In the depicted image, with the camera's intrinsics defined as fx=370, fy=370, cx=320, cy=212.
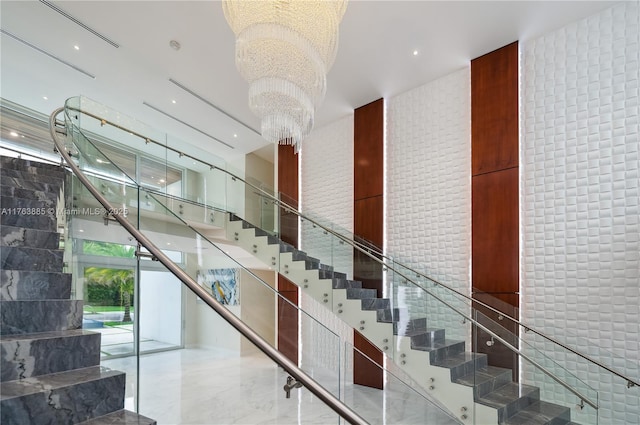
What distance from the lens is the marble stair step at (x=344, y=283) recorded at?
18.1ft

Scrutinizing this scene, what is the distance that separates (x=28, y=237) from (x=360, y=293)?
388cm

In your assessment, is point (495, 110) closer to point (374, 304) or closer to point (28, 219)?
point (374, 304)

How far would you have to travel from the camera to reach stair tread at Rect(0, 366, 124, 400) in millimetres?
1664

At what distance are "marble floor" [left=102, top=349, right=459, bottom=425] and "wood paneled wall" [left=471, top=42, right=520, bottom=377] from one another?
1878 millimetres

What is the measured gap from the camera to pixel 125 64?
5.92 meters

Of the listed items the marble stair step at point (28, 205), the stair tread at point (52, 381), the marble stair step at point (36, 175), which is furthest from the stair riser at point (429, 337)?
the marble stair step at point (36, 175)

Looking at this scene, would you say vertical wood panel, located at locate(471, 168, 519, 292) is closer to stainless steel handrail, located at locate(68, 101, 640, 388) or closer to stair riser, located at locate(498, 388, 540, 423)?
stainless steel handrail, located at locate(68, 101, 640, 388)

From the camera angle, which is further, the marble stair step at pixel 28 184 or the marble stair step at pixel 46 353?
the marble stair step at pixel 28 184

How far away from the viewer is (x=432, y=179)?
5887 millimetres

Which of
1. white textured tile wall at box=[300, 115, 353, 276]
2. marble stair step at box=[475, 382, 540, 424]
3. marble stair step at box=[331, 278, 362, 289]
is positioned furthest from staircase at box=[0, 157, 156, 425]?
white textured tile wall at box=[300, 115, 353, 276]

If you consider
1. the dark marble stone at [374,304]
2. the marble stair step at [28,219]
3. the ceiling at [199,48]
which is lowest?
the dark marble stone at [374,304]

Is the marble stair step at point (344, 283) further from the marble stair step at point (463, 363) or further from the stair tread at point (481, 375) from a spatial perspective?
the stair tread at point (481, 375)

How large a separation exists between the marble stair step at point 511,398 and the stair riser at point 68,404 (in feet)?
10.6

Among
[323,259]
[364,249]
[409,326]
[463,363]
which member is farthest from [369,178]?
[463,363]
